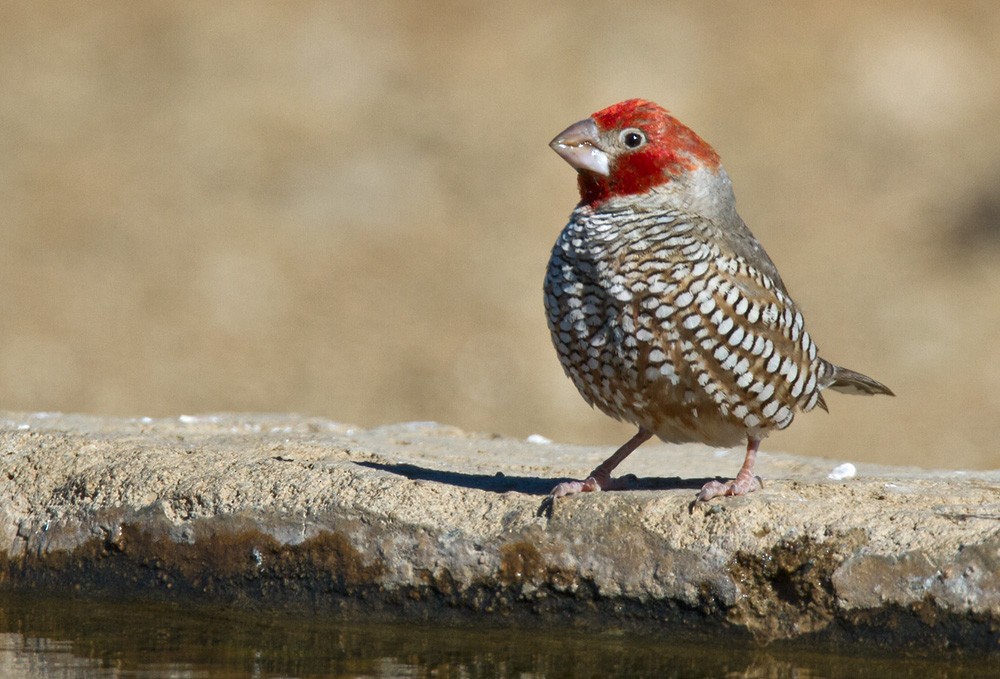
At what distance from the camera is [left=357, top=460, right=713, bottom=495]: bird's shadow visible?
614 centimetres

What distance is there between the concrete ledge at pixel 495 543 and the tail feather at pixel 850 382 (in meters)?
0.45

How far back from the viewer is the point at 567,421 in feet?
52.0

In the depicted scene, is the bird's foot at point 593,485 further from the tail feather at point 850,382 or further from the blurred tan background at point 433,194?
the blurred tan background at point 433,194

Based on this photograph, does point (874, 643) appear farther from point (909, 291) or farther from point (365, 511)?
point (909, 291)

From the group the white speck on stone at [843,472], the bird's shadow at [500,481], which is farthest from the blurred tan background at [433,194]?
the bird's shadow at [500,481]

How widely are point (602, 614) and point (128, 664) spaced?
1.65 meters

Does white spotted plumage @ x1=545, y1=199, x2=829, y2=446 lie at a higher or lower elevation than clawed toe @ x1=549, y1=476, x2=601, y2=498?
higher

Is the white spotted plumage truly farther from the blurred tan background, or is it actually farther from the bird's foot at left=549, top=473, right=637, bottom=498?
the blurred tan background

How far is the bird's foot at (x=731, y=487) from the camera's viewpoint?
568 centimetres

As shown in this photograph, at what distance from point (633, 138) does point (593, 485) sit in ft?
4.57

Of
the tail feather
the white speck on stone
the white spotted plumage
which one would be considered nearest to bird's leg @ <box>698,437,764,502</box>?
the white spotted plumage

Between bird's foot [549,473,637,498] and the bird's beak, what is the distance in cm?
122

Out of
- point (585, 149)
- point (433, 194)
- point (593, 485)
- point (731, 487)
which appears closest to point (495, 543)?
point (593, 485)

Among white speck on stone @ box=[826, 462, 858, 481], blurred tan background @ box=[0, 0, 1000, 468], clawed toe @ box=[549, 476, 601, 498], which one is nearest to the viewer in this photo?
clawed toe @ box=[549, 476, 601, 498]
